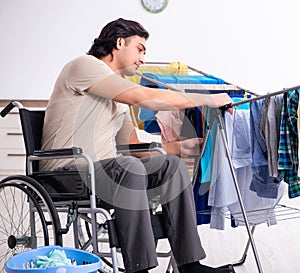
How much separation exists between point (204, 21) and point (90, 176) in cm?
371

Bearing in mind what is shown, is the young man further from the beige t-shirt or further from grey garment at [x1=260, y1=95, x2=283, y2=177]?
grey garment at [x1=260, y1=95, x2=283, y2=177]

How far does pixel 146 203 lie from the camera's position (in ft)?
6.22

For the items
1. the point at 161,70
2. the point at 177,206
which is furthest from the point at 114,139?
the point at 161,70

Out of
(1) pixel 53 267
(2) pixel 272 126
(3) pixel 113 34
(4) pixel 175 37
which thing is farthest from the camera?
(4) pixel 175 37

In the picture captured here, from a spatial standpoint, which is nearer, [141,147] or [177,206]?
[177,206]

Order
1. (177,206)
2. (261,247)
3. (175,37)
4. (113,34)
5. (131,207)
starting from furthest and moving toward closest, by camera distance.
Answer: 1. (175,37)
2. (261,247)
3. (113,34)
4. (177,206)
5. (131,207)

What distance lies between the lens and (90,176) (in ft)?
6.10

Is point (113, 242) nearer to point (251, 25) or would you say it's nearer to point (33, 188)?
point (33, 188)

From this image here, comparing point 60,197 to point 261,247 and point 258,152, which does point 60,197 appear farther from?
point 261,247

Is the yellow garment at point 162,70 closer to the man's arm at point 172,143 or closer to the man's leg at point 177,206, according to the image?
the man's arm at point 172,143

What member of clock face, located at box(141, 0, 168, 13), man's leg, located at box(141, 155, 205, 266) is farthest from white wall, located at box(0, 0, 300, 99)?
man's leg, located at box(141, 155, 205, 266)

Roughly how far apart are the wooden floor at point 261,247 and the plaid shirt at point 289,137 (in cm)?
68

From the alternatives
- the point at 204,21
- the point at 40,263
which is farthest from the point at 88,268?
the point at 204,21

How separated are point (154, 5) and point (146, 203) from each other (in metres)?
3.70
